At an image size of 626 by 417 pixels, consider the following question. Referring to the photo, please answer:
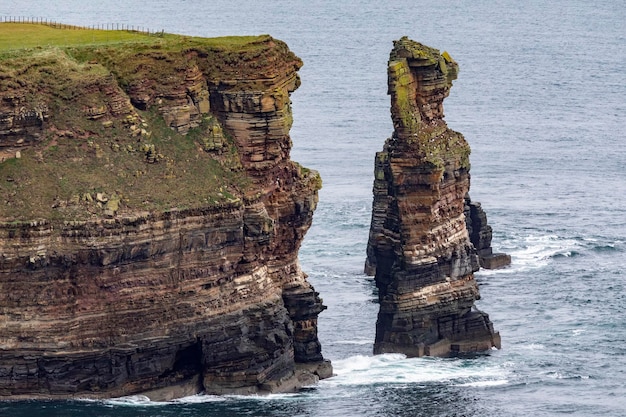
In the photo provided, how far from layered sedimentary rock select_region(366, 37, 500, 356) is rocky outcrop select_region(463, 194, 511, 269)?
19857 mm

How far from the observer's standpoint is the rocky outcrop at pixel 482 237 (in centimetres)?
16100

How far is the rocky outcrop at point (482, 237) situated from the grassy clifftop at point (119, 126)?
33202 mm

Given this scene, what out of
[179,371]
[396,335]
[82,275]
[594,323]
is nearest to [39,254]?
[82,275]

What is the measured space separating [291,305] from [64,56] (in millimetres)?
19378

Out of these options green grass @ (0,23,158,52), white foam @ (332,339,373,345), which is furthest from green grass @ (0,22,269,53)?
white foam @ (332,339,373,345)

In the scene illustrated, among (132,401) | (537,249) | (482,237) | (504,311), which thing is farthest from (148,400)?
(537,249)

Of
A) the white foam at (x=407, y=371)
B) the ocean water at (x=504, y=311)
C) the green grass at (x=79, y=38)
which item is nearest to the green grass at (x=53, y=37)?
the green grass at (x=79, y=38)

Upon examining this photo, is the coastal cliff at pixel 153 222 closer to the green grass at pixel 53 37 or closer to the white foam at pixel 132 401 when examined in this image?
the white foam at pixel 132 401

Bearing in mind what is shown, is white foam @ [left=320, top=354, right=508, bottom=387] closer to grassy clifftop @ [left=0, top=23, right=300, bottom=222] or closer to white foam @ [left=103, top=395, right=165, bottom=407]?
white foam @ [left=103, top=395, right=165, bottom=407]

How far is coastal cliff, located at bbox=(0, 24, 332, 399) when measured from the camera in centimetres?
11944

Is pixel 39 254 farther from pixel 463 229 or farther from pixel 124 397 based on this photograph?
pixel 463 229

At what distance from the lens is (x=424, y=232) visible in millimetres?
136875

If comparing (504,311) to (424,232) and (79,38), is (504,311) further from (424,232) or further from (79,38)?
(79,38)

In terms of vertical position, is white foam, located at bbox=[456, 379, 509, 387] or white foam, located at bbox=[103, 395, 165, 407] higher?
white foam, located at bbox=[103, 395, 165, 407]
